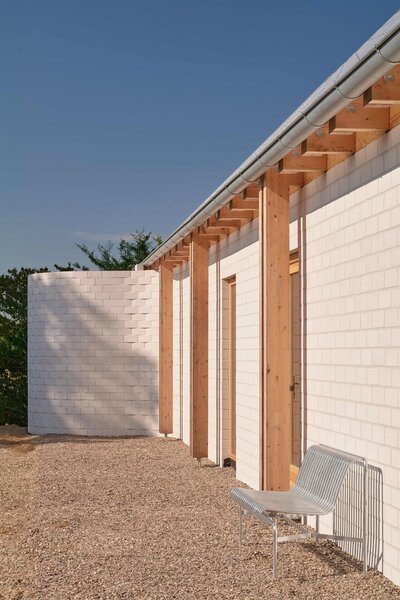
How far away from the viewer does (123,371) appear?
51.3 ft

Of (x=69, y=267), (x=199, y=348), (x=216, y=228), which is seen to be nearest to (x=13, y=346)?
(x=69, y=267)

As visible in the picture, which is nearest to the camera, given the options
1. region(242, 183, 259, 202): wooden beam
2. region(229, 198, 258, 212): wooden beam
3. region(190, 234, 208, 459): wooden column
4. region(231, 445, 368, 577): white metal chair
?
region(231, 445, 368, 577): white metal chair

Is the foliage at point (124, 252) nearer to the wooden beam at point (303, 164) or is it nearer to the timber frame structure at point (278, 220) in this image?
the timber frame structure at point (278, 220)

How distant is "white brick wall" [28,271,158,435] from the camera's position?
15578 millimetres

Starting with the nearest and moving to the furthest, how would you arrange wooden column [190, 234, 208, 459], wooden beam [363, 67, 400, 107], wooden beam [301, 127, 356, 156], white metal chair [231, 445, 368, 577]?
wooden beam [363, 67, 400, 107] < white metal chair [231, 445, 368, 577] < wooden beam [301, 127, 356, 156] < wooden column [190, 234, 208, 459]

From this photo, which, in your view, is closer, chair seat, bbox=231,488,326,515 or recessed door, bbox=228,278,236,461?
chair seat, bbox=231,488,326,515

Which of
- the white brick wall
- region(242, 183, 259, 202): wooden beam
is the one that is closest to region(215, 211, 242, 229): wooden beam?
region(242, 183, 259, 202): wooden beam

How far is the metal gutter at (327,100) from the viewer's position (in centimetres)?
457

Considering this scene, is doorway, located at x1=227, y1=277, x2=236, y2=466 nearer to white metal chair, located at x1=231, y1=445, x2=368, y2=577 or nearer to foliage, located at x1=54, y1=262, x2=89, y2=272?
white metal chair, located at x1=231, y1=445, x2=368, y2=577

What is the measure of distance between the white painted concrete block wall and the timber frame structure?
0.16 meters

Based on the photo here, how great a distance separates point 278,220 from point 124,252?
68.8 feet

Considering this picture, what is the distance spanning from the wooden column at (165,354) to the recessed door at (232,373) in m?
3.86

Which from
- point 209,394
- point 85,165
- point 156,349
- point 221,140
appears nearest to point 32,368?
point 156,349

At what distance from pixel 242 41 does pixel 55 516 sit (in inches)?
715
